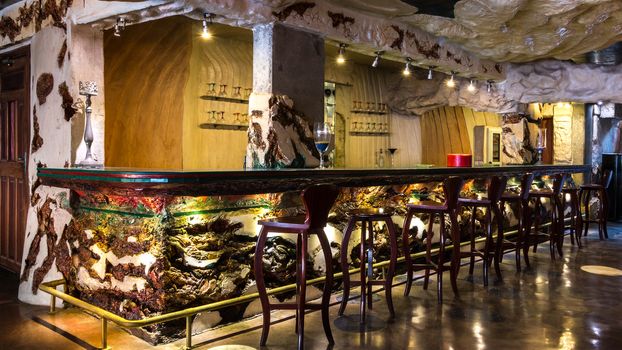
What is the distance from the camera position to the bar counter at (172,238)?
3.43 meters

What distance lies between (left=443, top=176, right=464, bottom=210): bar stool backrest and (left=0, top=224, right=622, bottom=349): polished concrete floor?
83cm

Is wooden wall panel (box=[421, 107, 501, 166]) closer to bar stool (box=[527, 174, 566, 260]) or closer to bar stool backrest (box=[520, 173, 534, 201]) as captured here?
bar stool (box=[527, 174, 566, 260])

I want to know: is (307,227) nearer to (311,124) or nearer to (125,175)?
(125,175)

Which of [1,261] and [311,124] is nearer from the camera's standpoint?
[311,124]

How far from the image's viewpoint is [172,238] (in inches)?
138

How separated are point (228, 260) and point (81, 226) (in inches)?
46.5

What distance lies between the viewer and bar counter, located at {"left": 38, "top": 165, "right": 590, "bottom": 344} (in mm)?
3428

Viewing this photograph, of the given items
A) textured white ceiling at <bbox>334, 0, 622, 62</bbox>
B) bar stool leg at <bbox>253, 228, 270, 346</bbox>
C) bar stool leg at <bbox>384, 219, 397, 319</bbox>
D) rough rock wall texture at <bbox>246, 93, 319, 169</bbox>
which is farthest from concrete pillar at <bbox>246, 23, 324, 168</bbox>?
bar stool leg at <bbox>253, 228, 270, 346</bbox>

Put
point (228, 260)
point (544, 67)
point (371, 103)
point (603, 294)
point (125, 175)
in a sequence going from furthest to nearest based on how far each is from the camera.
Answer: point (371, 103), point (544, 67), point (603, 294), point (228, 260), point (125, 175)

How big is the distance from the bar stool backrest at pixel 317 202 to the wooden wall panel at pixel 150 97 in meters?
3.70

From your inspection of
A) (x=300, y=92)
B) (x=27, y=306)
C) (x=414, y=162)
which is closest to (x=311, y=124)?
(x=300, y=92)

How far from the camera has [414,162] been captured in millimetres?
10477

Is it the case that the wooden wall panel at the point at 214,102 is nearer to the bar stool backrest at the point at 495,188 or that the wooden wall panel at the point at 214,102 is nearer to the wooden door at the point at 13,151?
the wooden door at the point at 13,151

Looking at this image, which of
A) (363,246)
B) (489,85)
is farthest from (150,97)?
(489,85)
